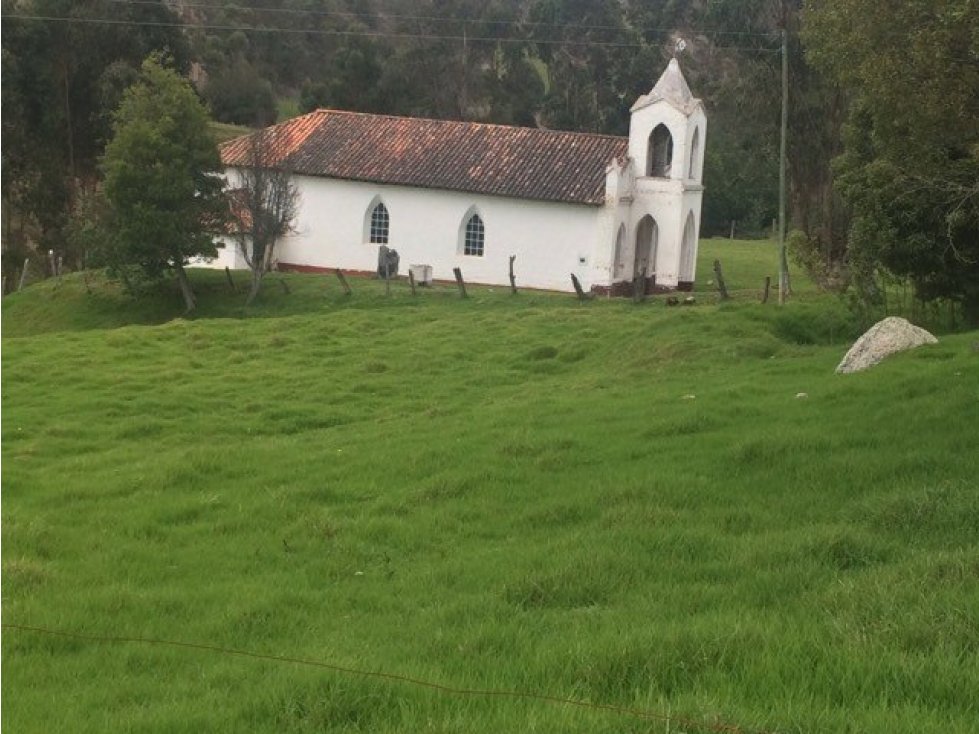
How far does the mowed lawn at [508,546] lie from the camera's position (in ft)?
21.4

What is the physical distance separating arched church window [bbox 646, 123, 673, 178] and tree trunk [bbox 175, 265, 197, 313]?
57.5ft

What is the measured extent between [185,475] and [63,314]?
2956 centimetres

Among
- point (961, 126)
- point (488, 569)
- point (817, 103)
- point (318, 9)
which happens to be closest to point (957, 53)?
point (961, 126)

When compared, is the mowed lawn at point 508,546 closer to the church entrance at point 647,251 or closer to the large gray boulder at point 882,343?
the large gray boulder at point 882,343

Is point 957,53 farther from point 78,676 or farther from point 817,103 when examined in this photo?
point 817,103

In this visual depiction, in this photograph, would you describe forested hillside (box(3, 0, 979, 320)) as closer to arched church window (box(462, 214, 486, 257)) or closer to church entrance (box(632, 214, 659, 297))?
church entrance (box(632, 214, 659, 297))

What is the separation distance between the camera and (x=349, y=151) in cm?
4884

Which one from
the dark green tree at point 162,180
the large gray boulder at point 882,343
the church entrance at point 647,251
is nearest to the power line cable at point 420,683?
the large gray boulder at point 882,343

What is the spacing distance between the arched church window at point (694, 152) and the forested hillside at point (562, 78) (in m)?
1.81

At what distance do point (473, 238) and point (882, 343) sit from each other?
2845 centimetres

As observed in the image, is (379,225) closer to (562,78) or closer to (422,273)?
(422,273)

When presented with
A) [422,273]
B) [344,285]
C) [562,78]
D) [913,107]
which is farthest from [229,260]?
[562,78]

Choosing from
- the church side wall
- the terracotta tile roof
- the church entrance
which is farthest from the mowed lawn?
the terracotta tile roof

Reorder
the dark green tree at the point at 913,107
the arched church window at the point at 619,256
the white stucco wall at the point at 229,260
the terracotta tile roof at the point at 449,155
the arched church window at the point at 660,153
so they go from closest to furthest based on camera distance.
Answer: the dark green tree at the point at 913,107 < the arched church window at the point at 619,256 < the terracotta tile roof at the point at 449,155 < the arched church window at the point at 660,153 < the white stucco wall at the point at 229,260
